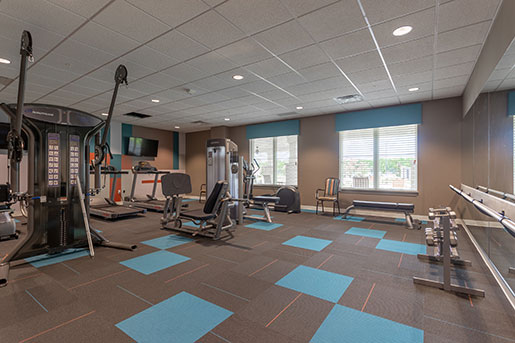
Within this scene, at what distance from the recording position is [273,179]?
340 inches

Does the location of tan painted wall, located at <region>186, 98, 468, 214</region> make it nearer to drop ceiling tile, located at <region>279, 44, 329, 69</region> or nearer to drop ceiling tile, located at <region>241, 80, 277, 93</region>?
drop ceiling tile, located at <region>241, 80, 277, 93</region>

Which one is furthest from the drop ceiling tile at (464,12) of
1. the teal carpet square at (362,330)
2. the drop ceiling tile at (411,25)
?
the teal carpet square at (362,330)

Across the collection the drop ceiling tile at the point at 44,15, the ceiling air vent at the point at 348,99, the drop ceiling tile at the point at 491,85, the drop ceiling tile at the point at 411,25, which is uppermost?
the ceiling air vent at the point at 348,99

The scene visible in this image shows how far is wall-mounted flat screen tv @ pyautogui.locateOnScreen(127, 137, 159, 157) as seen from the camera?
29.6ft

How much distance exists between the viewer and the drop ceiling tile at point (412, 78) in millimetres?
4418

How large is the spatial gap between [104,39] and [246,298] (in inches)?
137

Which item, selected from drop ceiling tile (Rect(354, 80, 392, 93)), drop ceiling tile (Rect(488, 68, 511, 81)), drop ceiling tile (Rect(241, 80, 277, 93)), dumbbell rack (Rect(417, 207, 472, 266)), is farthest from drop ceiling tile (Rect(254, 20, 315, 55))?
dumbbell rack (Rect(417, 207, 472, 266))

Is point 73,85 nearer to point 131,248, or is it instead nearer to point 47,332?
point 131,248

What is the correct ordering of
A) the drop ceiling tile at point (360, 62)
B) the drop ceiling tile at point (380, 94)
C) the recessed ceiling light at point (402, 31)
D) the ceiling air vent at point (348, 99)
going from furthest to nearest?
the ceiling air vent at point (348, 99) → the drop ceiling tile at point (380, 94) → the drop ceiling tile at point (360, 62) → the recessed ceiling light at point (402, 31)

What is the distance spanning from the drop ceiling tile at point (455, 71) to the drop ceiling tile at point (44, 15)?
5212 mm

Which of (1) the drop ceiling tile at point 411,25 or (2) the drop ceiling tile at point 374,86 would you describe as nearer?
(1) the drop ceiling tile at point 411,25

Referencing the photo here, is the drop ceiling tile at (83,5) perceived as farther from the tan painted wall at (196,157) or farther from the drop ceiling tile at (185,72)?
the tan painted wall at (196,157)

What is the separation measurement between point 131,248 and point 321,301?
266cm

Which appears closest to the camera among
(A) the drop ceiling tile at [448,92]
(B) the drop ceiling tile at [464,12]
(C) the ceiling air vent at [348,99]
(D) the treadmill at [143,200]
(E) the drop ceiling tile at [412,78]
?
(B) the drop ceiling tile at [464,12]
